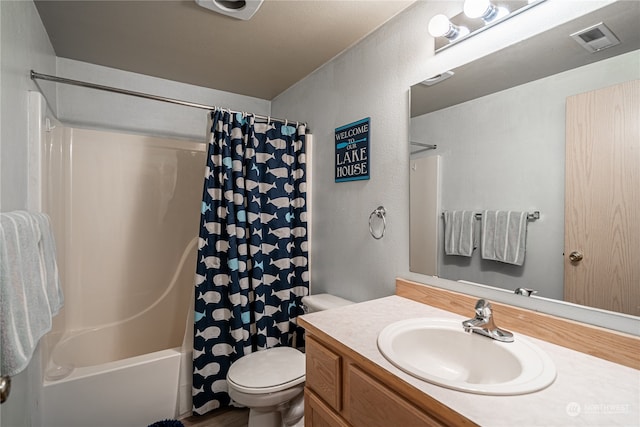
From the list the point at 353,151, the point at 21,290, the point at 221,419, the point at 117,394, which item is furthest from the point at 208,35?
the point at 221,419

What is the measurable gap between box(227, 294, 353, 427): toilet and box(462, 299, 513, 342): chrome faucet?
901 mm

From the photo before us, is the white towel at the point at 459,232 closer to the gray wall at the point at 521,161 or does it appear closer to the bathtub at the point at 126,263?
the gray wall at the point at 521,161

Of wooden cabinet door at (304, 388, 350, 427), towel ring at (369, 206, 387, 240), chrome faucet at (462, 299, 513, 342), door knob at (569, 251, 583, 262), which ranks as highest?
towel ring at (369, 206, 387, 240)

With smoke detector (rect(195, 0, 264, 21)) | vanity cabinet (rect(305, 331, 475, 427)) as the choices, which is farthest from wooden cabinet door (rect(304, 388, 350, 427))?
smoke detector (rect(195, 0, 264, 21))

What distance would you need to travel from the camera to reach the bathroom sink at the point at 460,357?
2.44 ft

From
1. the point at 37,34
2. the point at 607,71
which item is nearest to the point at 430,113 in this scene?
the point at 607,71

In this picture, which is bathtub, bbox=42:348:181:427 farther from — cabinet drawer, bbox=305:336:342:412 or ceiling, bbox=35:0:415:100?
ceiling, bbox=35:0:415:100

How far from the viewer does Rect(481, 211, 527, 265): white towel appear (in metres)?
1.07

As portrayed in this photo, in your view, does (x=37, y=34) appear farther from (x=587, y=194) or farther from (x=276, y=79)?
(x=587, y=194)

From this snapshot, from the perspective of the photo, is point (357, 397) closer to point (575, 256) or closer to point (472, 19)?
point (575, 256)

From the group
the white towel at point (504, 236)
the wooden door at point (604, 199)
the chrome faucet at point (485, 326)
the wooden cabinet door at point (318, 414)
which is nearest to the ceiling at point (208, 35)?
the wooden door at point (604, 199)

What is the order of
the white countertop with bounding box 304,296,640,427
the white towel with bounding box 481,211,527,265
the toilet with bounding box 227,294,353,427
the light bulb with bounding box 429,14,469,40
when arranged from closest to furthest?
1. the white countertop with bounding box 304,296,640,427
2. the white towel with bounding box 481,211,527,265
3. the light bulb with bounding box 429,14,469,40
4. the toilet with bounding box 227,294,353,427

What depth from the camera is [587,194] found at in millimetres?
919

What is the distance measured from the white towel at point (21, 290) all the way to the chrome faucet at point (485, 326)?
131 cm
